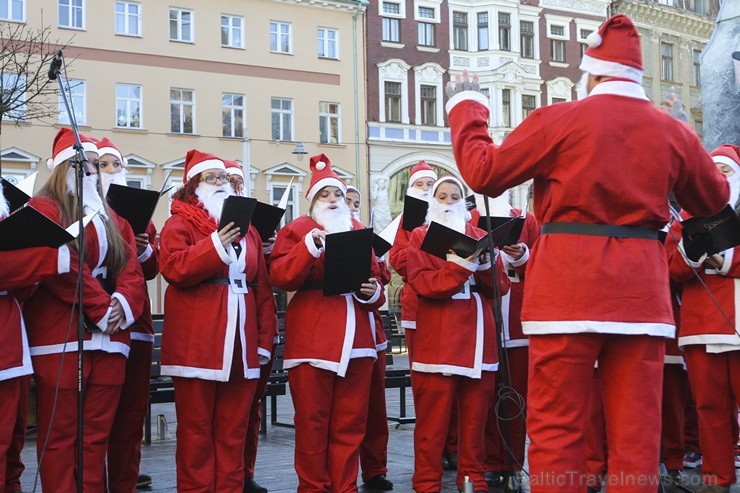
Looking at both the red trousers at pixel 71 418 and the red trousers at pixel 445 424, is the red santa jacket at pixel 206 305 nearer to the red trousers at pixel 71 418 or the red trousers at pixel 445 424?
the red trousers at pixel 71 418

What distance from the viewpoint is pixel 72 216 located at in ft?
20.7

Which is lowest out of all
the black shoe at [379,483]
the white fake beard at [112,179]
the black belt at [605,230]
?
the black shoe at [379,483]

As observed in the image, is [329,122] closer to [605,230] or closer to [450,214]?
[450,214]

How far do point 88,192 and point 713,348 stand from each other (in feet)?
13.6

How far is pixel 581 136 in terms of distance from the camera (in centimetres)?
464

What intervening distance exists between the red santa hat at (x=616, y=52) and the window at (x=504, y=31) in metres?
38.4

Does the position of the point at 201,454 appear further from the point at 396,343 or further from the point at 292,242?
the point at 396,343

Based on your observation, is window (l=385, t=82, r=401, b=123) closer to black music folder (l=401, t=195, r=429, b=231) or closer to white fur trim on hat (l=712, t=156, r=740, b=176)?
black music folder (l=401, t=195, r=429, b=231)

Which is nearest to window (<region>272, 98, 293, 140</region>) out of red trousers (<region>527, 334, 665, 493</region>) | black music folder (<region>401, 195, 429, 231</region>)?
black music folder (<region>401, 195, 429, 231</region>)

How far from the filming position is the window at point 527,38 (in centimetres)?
4325

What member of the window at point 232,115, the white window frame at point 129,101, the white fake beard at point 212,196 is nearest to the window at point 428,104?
the window at point 232,115

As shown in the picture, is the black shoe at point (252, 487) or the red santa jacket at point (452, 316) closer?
the red santa jacket at point (452, 316)

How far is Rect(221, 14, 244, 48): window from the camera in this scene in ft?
121

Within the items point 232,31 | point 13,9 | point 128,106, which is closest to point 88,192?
point 13,9
